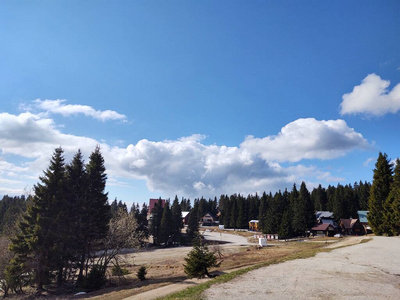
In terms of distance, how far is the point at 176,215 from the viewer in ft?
294

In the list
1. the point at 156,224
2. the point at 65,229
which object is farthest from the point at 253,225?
the point at 65,229

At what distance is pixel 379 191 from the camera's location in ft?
160

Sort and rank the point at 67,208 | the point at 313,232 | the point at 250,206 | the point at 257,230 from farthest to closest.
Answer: the point at 250,206
the point at 257,230
the point at 313,232
the point at 67,208

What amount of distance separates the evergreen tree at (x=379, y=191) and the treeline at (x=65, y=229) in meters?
43.4

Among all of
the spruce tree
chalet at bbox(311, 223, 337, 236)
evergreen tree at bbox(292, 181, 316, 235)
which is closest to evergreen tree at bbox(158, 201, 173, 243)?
evergreen tree at bbox(292, 181, 316, 235)

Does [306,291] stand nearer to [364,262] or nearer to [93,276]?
[364,262]

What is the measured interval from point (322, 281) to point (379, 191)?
40135 mm

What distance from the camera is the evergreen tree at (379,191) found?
47375 mm

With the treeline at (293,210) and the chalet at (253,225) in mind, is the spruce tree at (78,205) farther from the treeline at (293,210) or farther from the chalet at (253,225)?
the chalet at (253,225)

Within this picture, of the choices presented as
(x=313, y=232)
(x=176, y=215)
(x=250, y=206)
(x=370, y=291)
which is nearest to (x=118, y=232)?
(x=370, y=291)

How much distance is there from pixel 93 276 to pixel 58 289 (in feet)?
15.8

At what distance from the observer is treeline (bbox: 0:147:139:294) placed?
93.1 ft

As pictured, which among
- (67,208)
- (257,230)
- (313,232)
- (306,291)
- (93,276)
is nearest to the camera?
(306,291)

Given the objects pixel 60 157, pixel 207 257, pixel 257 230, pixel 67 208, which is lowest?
pixel 257 230
